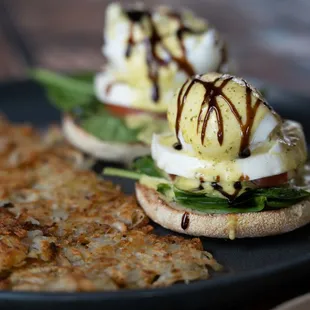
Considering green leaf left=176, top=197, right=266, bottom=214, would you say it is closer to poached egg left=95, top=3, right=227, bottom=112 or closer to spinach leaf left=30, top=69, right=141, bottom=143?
spinach leaf left=30, top=69, right=141, bottom=143

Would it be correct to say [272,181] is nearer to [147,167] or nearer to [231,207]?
[231,207]

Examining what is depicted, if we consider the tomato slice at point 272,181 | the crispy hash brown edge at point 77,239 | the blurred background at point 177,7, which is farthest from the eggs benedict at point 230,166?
the blurred background at point 177,7

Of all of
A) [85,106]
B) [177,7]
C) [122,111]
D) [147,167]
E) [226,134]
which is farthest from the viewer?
[177,7]

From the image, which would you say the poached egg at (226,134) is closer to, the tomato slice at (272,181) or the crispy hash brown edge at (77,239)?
the tomato slice at (272,181)

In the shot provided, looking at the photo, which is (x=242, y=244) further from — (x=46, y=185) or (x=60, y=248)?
(x=46, y=185)

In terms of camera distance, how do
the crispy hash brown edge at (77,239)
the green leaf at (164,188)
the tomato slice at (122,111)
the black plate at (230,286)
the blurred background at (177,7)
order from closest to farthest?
the black plate at (230,286) → the crispy hash brown edge at (77,239) → the green leaf at (164,188) → the tomato slice at (122,111) → the blurred background at (177,7)

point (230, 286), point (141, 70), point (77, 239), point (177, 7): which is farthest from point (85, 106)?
point (177, 7)
